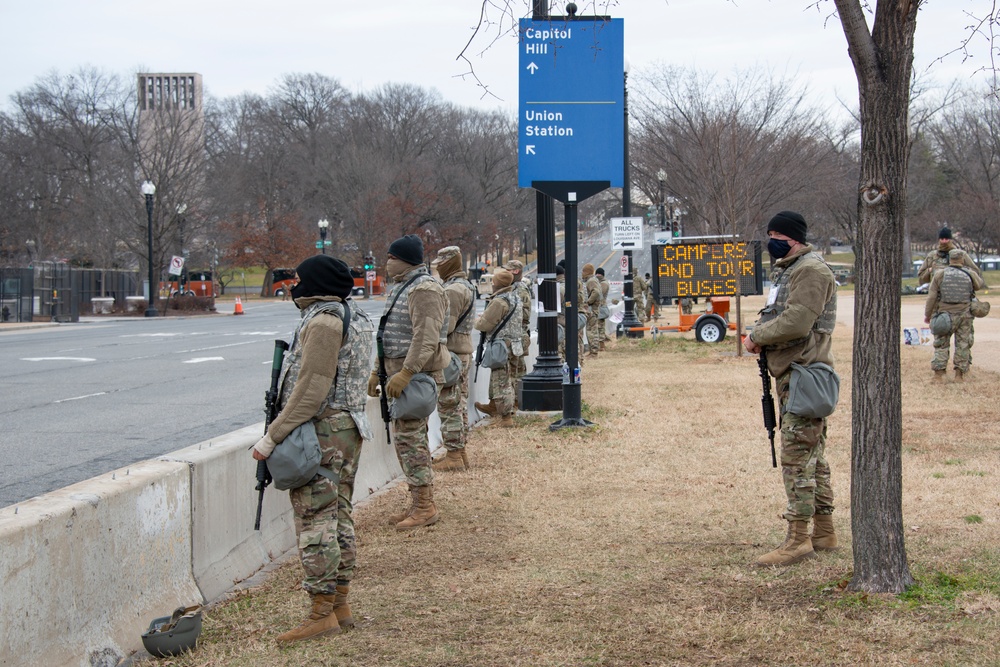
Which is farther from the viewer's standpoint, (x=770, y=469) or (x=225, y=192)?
(x=225, y=192)

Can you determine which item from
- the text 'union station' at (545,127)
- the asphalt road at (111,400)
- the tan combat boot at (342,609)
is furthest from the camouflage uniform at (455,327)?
the tan combat boot at (342,609)

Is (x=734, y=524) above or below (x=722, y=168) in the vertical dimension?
below

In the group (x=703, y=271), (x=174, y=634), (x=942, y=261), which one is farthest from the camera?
(x=703, y=271)

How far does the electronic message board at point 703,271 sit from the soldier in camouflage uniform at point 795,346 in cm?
1721

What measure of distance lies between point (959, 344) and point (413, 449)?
10.3 meters

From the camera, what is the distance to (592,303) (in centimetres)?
2286

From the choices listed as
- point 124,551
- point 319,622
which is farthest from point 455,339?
point 124,551

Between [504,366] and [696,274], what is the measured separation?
1216 cm

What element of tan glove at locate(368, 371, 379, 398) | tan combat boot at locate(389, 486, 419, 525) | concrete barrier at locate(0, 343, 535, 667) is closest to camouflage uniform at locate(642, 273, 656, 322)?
tan glove at locate(368, 371, 379, 398)

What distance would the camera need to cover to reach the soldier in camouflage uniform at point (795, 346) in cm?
575

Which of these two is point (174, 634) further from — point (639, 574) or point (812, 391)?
point (812, 391)

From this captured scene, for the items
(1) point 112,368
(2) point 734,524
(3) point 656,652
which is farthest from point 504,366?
(1) point 112,368

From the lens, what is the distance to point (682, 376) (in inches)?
681

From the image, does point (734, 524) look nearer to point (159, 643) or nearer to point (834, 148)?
point (159, 643)
